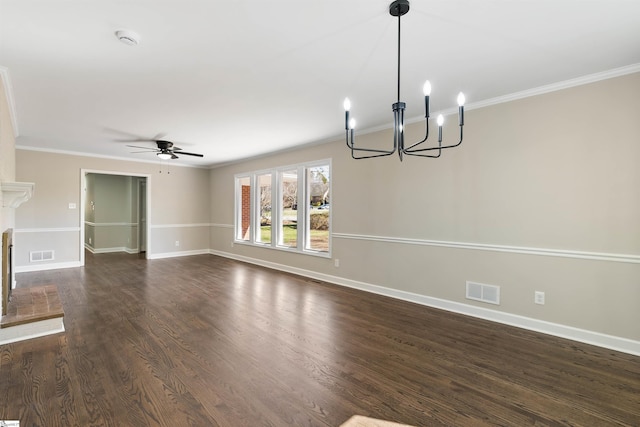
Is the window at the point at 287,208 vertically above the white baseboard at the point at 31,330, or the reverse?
the window at the point at 287,208

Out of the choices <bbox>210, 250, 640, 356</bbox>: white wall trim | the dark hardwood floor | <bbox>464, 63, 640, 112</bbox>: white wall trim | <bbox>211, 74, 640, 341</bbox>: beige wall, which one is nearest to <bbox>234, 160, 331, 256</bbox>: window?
<bbox>210, 250, 640, 356</bbox>: white wall trim

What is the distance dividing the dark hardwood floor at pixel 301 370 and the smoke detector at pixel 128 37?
100 inches

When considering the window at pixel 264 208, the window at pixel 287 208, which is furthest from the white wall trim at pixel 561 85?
the window at pixel 264 208

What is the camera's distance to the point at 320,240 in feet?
19.2

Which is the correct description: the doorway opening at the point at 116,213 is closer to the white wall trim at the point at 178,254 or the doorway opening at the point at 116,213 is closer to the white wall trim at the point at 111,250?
the white wall trim at the point at 111,250

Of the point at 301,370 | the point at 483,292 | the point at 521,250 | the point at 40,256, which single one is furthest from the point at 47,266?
the point at 521,250

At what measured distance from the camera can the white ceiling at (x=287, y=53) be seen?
78.2 inches

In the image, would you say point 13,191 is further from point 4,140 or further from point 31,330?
point 31,330

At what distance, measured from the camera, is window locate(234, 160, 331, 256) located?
5773 millimetres

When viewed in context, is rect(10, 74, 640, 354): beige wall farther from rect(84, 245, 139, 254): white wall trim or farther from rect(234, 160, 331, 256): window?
rect(84, 245, 139, 254): white wall trim

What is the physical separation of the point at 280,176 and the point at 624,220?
5408 mm

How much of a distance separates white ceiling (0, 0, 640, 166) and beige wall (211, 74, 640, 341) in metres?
0.24

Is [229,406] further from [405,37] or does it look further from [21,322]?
[405,37]

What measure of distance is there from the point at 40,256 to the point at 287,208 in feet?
17.1
